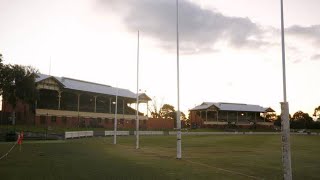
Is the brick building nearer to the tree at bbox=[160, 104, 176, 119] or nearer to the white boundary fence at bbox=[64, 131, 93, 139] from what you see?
the white boundary fence at bbox=[64, 131, 93, 139]

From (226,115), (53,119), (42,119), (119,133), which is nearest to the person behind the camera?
(42,119)

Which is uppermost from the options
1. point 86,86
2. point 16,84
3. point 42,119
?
point 86,86

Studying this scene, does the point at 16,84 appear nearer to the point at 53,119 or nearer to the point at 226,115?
the point at 53,119

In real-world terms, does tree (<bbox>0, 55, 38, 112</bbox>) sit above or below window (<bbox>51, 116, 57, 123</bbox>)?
above

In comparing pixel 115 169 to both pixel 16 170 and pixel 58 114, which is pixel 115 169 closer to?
pixel 16 170

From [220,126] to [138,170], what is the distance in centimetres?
10154

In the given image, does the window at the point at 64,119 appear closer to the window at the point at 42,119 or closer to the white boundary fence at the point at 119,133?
the window at the point at 42,119

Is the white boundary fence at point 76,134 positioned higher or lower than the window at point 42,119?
lower

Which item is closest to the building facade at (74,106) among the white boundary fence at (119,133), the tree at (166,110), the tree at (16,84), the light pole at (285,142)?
the tree at (16,84)

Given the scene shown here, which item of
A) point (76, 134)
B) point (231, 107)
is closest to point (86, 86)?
point (76, 134)

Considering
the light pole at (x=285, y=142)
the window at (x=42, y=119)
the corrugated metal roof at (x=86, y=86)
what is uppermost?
the corrugated metal roof at (x=86, y=86)

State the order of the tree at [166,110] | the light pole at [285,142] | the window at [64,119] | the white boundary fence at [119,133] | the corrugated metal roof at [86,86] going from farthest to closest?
1. the tree at [166,110]
2. the corrugated metal roof at [86,86]
3. the window at [64,119]
4. the white boundary fence at [119,133]
5. the light pole at [285,142]

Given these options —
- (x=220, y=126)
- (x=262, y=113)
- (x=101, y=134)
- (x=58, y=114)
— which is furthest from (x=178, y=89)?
(x=262, y=113)

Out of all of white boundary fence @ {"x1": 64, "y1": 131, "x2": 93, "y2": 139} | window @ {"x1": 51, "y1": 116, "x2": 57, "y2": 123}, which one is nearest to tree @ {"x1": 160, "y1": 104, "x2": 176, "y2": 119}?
window @ {"x1": 51, "y1": 116, "x2": 57, "y2": 123}
